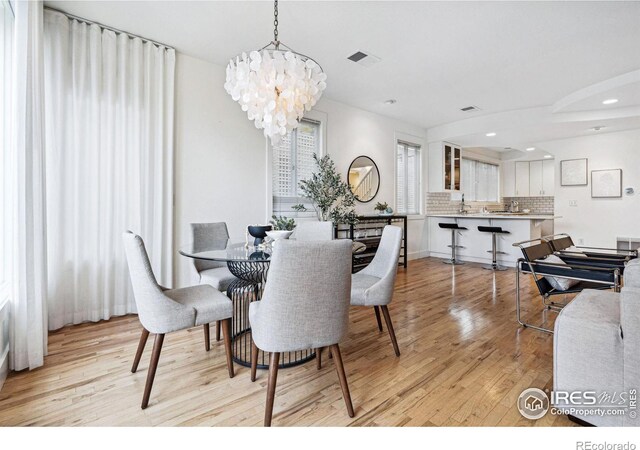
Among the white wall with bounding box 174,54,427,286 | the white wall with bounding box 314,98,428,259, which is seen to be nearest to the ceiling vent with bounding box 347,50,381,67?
the white wall with bounding box 314,98,428,259

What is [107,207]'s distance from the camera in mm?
3010

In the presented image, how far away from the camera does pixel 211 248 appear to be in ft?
8.74

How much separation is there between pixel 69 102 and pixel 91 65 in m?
0.42

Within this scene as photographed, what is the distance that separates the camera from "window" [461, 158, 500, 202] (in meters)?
8.12

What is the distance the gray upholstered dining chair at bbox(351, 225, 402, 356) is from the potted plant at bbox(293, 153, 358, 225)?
1.88 m

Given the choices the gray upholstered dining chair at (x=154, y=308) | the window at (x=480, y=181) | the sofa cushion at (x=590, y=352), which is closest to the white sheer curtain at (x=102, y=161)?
the gray upholstered dining chair at (x=154, y=308)

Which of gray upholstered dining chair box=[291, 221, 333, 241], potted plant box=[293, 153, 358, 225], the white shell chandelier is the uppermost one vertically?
the white shell chandelier

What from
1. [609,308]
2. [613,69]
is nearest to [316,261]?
[609,308]

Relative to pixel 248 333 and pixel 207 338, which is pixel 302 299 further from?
pixel 248 333

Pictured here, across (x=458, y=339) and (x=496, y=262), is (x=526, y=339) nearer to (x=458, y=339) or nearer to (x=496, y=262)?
(x=458, y=339)

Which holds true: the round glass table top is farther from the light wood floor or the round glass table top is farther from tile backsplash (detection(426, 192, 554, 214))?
tile backsplash (detection(426, 192, 554, 214))

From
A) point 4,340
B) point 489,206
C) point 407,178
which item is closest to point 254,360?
point 4,340

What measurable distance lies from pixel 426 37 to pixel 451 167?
4231mm

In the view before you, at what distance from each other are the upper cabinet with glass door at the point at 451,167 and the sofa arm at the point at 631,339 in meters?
5.68
